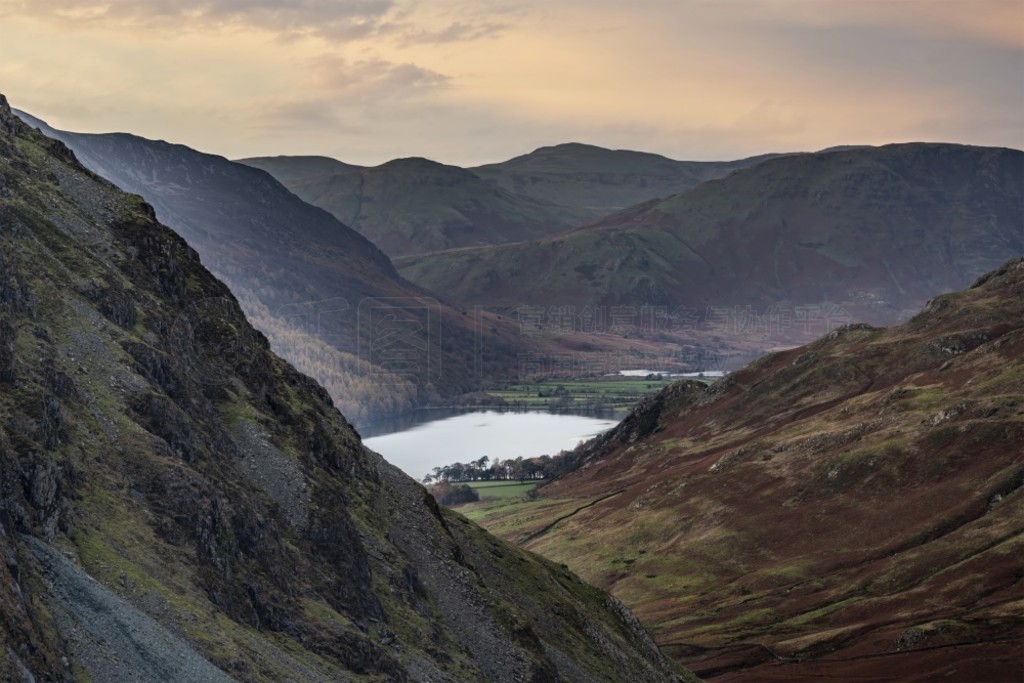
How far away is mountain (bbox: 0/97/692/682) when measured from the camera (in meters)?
59.1

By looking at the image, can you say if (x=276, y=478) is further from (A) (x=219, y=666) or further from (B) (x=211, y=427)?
(A) (x=219, y=666)

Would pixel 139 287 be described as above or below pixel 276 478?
above

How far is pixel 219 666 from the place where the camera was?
61.0 meters

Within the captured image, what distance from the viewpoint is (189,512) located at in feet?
236

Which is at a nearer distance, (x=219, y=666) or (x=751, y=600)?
(x=219, y=666)

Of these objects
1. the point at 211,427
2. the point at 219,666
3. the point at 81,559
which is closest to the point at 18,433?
the point at 81,559

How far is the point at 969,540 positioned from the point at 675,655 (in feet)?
147

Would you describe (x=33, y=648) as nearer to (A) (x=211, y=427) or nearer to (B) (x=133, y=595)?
(B) (x=133, y=595)

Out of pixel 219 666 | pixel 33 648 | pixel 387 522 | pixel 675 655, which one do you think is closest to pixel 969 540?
pixel 675 655

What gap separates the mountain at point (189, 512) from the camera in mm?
59125

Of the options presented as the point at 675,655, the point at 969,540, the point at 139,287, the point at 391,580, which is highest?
the point at 139,287

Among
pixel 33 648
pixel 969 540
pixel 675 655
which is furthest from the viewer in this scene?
pixel 969 540

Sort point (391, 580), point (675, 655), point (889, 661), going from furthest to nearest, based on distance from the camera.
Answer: point (675, 655)
point (889, 661)
point (391, 580)

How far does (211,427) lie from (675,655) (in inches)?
3390
